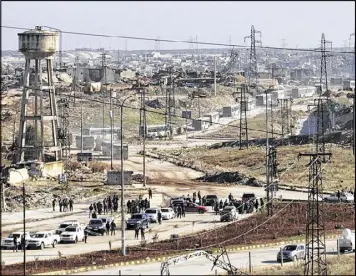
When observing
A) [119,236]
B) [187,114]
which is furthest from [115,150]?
[187,114]

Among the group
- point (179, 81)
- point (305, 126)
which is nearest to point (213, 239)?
point (305, 126)

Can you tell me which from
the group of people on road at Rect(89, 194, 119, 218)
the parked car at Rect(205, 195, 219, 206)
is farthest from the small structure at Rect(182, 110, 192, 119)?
the group of people on road at Rect(89, 194, 119, 218)

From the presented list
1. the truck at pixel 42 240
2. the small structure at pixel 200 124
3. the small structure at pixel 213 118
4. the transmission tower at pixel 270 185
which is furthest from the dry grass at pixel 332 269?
the small structure at pixel 213 118

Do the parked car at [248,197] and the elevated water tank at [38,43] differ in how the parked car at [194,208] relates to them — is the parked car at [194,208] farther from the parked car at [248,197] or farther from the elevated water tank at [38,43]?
the elevated water tank at [38,43]

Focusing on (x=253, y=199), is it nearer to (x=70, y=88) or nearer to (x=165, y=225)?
(x=165, y=225)

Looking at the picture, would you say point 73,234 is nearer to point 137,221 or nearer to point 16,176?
point 137,221

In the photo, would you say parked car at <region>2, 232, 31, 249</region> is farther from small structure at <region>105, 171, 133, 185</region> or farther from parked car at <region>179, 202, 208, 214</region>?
small structure at <region>105, 171, 133, 185</region>

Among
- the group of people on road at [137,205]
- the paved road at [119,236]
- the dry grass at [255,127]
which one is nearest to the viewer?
the paved road at [119,236]
